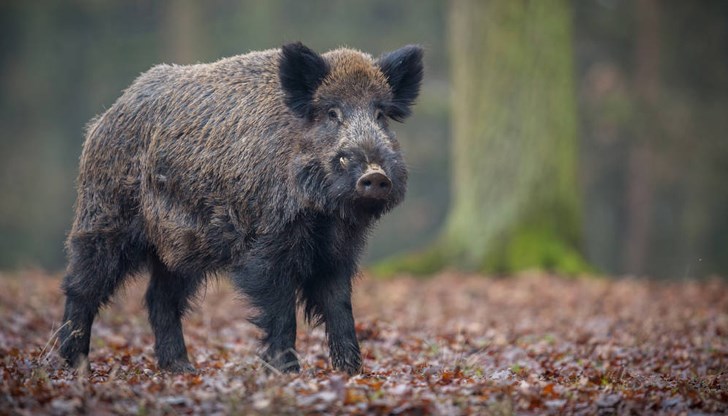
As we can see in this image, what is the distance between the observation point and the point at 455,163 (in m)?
16.0

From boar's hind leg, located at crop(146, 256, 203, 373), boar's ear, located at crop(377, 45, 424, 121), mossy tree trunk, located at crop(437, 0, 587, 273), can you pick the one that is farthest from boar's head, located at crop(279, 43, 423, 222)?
mossy tree trunk, located at crop(437, 0, 587, 273)

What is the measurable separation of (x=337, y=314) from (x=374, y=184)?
1.18 meters

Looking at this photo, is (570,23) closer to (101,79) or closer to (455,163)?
(455,163)

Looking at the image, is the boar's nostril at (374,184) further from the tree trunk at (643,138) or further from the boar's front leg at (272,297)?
the tree trunk at (643,138)

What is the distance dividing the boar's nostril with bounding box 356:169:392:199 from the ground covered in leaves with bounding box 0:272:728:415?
130 centimetres

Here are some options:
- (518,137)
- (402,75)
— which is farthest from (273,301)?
(518,137)

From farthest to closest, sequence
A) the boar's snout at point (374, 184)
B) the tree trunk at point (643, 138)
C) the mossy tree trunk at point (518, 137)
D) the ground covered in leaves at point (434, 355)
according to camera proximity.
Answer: the tree trunk at point (643, 138) < the mossy tree trunk at point (518, 137) < the boar's snout at point (374, 184) < the ground covered in leaves at point (434, 355)

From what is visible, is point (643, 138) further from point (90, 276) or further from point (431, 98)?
point (90, 276)

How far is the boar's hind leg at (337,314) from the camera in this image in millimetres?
6746

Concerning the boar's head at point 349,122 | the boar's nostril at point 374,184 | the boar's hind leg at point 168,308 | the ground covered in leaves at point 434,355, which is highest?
the boar's head at point 349,122

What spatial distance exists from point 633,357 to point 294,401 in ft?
13.4

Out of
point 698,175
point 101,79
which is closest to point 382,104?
point 698,175

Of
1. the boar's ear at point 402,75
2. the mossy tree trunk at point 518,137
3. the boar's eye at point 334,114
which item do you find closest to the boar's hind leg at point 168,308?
the boar's eye at point 334,114

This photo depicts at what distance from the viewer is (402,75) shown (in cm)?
725
